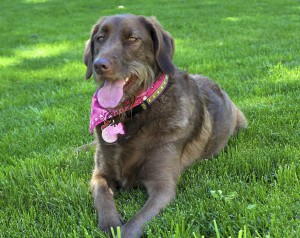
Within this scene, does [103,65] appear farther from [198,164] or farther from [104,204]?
[198,164]

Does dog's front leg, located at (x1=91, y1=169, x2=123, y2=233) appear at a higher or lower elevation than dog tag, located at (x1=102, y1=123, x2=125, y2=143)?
lower

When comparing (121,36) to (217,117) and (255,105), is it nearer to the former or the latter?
(217,117)

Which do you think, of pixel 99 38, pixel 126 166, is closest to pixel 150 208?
pixel 126 166

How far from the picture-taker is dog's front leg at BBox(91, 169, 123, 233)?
2.83 m

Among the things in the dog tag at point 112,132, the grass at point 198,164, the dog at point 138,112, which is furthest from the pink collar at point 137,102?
the grass at point 198,164

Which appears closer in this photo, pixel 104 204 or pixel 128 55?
pixel 104 204

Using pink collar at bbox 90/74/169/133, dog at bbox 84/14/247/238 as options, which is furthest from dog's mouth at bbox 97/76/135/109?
pink collar at bbox 90/74/169/133

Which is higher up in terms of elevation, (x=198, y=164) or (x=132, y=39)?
(x=132, y=39)

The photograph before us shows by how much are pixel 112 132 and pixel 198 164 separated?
34.1 inches

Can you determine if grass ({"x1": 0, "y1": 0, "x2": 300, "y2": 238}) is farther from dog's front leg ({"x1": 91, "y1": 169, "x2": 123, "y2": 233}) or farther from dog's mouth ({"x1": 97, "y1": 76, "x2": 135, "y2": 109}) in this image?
dog's mouth ({"x1": 97, "y1": 76, "x2": 135, "y2": 109})

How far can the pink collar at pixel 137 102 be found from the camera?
11.1 ft

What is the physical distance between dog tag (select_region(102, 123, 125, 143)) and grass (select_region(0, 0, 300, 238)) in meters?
0.43

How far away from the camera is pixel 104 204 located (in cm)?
300

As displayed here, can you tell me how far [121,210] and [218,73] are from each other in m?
4.11
